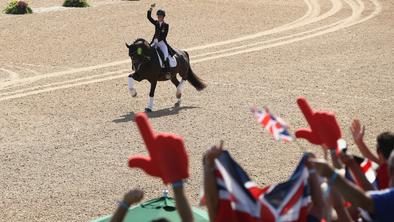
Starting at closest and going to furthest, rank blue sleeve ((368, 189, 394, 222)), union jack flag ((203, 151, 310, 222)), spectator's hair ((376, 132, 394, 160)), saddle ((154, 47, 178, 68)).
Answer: union jack flag ((203, 151, 310, 222))
blue sleeve ((368, 189, 394, 222))
spectator's hair ((376, 132, 394, 160))
saddle ((154, 47, 178, 68))

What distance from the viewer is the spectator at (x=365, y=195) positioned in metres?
6.00

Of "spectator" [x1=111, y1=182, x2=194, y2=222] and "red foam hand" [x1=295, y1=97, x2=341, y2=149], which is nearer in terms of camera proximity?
"spectator" [x1=111, y1=182, x2=194, y2=222]

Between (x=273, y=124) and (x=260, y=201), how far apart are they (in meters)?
0.61

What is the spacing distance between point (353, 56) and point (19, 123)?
40.8 feet

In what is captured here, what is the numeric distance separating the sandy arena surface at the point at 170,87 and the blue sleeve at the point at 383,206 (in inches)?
265

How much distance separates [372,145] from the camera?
16047mm

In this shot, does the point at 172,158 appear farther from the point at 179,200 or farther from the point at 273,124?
the point at 273,124

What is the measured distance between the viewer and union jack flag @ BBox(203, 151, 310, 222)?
20.6 feet

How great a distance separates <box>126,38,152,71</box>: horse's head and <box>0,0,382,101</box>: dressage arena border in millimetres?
4148

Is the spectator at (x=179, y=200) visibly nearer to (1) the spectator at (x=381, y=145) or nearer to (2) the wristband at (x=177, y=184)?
(2) the wristband at (x=177, y=184)

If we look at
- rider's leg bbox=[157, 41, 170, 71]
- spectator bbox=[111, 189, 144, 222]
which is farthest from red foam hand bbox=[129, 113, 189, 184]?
rider's leg bbox=[157, 41, 170, 71]

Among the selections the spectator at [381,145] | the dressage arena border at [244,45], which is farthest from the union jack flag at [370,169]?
the dressage arena border at [244,45]

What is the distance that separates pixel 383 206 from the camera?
6.41 metres

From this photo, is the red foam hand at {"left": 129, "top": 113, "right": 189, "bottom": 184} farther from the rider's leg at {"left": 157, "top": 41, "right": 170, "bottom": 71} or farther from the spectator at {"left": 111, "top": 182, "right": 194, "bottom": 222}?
the rider's leg at {"left": 157, "top": 41, "right": 170, "bottom": 71}
